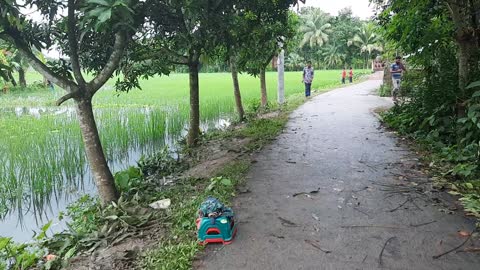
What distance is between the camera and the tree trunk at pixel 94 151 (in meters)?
4.24

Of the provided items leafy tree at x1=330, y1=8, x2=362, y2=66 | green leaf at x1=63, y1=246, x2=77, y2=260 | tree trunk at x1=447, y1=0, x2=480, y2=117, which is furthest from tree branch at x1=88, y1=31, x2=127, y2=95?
leafy tree at x1=330, y1=8, x2=362, y2=66

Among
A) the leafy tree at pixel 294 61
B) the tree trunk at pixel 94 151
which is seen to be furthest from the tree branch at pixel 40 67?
the leafy tree at pixel 294 61

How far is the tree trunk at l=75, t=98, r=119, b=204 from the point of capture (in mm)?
4242

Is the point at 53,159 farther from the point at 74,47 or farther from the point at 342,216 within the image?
the point at 342,216

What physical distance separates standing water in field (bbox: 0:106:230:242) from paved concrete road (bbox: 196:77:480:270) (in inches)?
111

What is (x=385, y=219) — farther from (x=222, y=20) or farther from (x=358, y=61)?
(x=358, y=61)

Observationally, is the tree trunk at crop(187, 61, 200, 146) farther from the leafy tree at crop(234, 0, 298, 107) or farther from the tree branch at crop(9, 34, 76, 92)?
the tree branch at crop(9, 34, 76, 92)

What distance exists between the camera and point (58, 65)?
4.49m

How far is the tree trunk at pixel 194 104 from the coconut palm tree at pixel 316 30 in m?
39.7

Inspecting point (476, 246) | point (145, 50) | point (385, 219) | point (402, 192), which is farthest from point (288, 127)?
point (476, 246)

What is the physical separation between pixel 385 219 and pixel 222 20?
2986 millimetres

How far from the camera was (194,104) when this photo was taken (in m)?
7.59

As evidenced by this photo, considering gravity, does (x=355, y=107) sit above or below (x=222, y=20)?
below

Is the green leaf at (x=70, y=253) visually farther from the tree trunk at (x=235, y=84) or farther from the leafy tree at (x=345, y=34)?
the leafy tree at (x=345, y=34)
